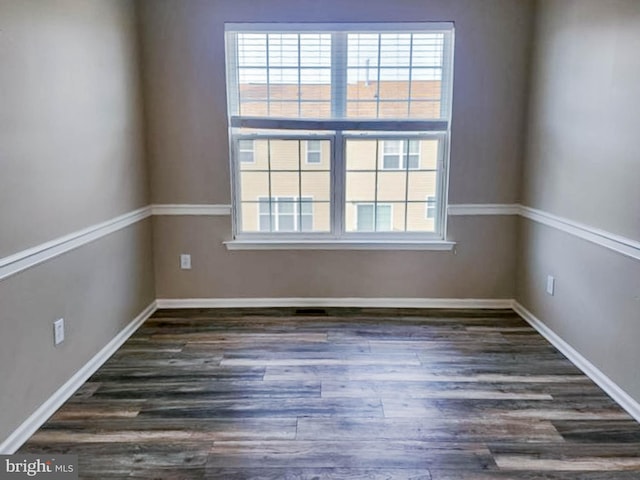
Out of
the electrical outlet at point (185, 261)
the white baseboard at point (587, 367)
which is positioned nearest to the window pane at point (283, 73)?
the electrical outlet at point (185, 261)

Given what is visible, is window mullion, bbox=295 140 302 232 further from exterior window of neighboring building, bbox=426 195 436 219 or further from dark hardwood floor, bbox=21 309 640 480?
exterior window of neighboring building, bbox=426 195 436 219

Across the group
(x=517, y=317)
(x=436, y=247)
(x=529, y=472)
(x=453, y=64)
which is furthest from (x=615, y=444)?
(x=453, y=64)

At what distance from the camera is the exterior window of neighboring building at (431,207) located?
Result: 3756mm

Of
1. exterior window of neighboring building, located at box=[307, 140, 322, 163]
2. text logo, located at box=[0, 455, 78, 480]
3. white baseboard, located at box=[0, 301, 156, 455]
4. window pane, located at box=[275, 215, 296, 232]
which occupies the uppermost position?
exterior window of neighboring building, located at box=[307, 140, 322, 163]

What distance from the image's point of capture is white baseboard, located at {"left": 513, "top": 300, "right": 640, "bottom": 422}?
7.67ft

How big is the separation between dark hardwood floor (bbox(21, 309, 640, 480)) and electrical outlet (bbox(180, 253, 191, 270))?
22.7 inches

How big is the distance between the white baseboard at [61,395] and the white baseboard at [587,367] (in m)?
2.82

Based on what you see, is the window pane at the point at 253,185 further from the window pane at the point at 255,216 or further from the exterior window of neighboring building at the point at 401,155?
the exterior window of neighboring building at the point at 401,155

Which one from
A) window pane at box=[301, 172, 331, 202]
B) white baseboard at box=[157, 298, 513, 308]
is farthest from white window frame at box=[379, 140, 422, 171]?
white baseboard at box=[157, 298, 513, 308]

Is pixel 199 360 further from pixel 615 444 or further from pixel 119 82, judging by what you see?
pixel 615 444

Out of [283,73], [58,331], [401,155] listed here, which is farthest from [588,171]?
[58,331]

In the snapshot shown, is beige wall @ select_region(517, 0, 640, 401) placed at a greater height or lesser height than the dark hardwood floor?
greater

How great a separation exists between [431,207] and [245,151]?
153 cm

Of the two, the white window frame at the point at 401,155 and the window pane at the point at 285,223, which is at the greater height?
the white window frame at the point at 401,155
